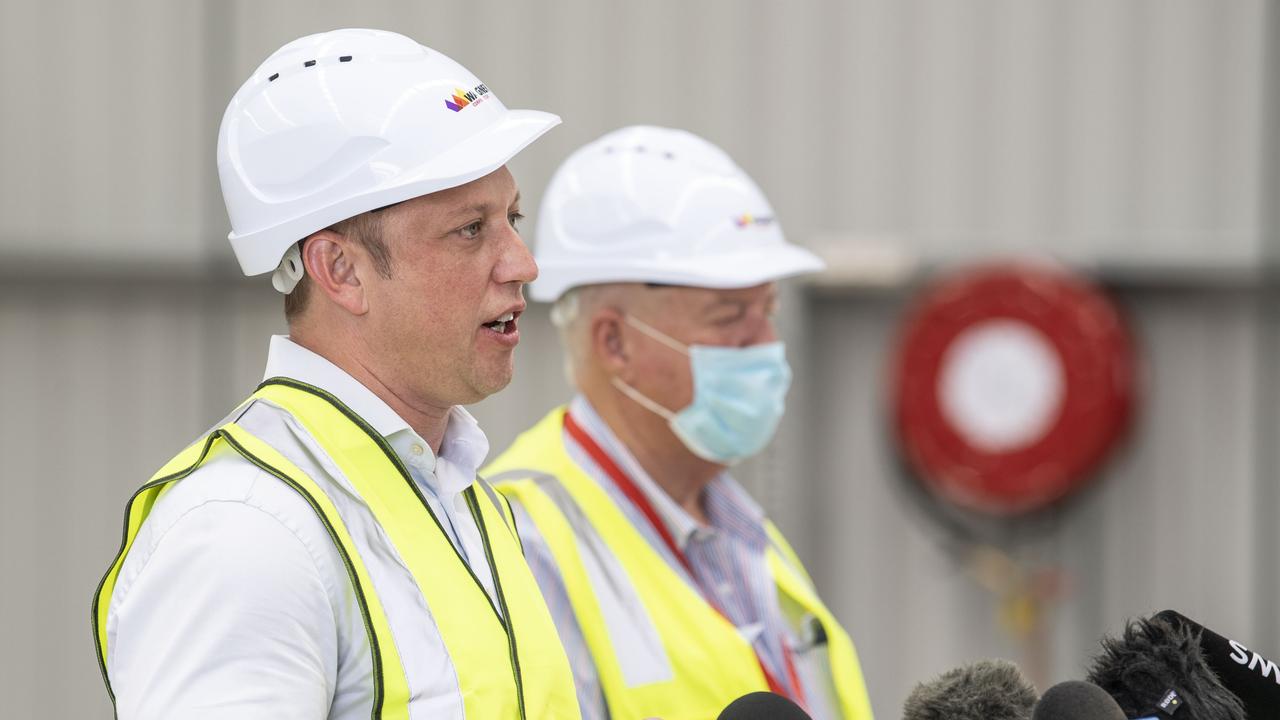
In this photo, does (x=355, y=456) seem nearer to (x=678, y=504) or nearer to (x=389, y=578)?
(x=389, y=578)

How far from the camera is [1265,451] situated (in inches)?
201

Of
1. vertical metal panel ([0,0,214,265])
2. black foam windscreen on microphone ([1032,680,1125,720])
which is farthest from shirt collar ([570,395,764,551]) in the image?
vertical metal panel ([0,0,214,265])

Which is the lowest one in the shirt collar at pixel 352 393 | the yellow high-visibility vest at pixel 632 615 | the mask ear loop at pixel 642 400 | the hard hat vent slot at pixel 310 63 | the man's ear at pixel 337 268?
the yellow high-visibility vest at pixel 632 615

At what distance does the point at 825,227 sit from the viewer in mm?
5332

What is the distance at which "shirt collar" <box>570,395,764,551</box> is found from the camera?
2611mm

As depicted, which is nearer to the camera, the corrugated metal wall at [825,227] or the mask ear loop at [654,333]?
the mask ear loop at [654,333]

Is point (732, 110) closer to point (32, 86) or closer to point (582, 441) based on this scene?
point (32, 86)

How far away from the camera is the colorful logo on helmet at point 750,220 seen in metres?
2.74

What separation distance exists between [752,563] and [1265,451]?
10.2 ft

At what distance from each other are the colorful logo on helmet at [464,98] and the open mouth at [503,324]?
26 centimetres

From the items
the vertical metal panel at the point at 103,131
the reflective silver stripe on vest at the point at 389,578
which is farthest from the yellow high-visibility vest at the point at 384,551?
the vertical metal panel at the point at 103,131

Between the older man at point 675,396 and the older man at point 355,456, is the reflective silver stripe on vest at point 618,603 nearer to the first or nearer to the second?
the older man at point 675,396

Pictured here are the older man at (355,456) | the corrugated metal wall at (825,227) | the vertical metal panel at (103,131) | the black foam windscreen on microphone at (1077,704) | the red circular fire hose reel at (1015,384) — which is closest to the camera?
the black foam windscreen on microphone at (1077,704)

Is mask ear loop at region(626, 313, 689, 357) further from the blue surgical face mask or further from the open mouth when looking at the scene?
the open mouth
